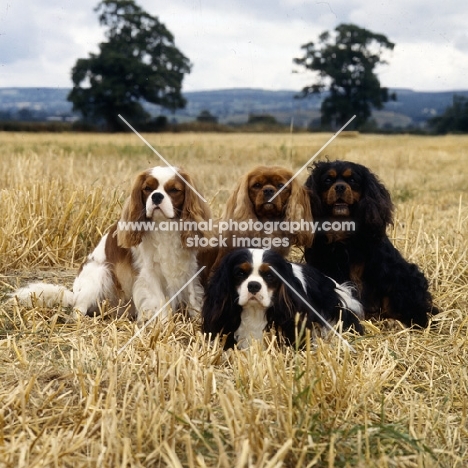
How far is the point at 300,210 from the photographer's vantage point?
4.93 metres

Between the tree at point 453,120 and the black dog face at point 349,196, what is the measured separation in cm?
2438

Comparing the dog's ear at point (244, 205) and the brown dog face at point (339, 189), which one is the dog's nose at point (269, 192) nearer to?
the dog's ear at point (244, 205)

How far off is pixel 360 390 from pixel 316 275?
1420mm

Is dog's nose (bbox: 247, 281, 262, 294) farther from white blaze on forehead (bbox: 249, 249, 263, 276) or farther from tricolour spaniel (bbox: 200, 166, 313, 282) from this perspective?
tricolour spaniel (bbox: 200, 166, 313, 282)

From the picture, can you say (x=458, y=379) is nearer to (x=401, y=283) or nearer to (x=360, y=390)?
(x=360, y=390)

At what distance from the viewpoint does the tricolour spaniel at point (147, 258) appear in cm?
490

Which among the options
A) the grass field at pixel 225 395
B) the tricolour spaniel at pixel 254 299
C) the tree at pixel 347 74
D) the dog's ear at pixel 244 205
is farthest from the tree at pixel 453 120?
the tricolour spaniel at pixel 254 299

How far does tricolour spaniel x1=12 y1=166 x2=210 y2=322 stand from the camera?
16.1 feet

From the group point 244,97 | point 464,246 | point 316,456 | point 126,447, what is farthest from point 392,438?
point 244,97

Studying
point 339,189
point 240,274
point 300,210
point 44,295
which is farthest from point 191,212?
point 44,295

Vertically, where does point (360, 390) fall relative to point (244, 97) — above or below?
below

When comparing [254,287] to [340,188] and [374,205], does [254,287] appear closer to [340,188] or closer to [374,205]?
[340,188]

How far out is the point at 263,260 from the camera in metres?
4.17

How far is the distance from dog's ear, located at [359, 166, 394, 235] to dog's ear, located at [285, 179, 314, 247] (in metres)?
0.38
